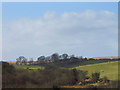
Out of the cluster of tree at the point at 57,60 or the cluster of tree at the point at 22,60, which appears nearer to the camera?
the cluster of tree at the point at 22,60

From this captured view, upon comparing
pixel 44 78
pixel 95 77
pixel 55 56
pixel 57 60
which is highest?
pixel 55 56

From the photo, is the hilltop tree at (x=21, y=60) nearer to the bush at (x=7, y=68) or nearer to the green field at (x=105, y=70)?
the bush at (x=7, y=68)

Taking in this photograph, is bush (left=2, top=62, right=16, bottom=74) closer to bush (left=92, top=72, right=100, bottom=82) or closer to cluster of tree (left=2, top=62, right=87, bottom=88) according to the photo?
cluster of tree (left=2, top=62, right=87, bottom=88)

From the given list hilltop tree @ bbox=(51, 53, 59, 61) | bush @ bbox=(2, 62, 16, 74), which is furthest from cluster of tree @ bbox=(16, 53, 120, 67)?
bush @ bbox=(2, 62, 16, 74)

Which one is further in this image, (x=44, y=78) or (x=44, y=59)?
(x=44, y=59)

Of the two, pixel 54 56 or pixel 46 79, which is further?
pixel 54 56

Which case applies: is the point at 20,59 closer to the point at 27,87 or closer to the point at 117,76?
the point at 27,87

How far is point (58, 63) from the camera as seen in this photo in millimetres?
12680

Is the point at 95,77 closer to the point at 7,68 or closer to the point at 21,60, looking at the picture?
the point at 21,60

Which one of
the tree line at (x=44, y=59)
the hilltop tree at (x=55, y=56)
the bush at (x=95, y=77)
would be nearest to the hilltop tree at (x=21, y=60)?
the tree line at (x=44, y=59)

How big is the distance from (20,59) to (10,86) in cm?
260

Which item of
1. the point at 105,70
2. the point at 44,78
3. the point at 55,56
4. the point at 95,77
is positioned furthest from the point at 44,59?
the point at 105,70

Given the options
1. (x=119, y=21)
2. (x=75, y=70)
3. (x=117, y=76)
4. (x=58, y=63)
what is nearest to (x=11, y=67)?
(x=58, y=63)

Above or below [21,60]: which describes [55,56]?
above
